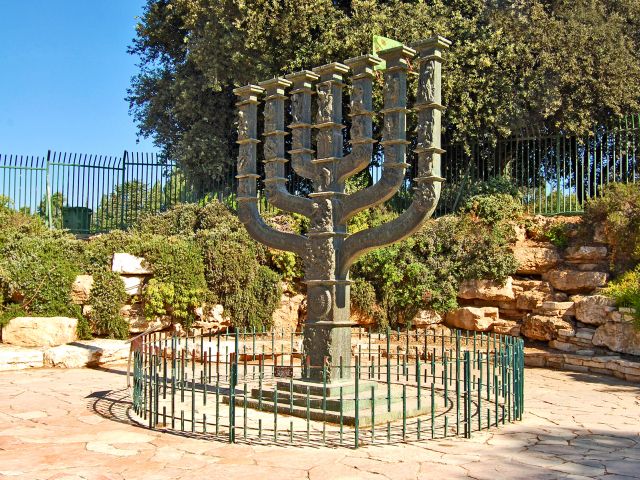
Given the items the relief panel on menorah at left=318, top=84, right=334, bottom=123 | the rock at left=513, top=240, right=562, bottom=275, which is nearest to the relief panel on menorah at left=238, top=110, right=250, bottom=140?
the relief panel on menorah at left=318, top=84, right=334, bottom=123

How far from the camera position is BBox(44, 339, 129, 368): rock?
10.5m

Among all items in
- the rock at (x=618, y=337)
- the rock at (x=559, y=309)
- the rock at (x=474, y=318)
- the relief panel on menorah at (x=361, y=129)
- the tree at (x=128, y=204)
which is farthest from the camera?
the tree at (x=128, y=204)

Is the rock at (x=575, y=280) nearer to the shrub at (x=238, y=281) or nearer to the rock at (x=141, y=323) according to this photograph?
the shrub at (x=238, y=281)

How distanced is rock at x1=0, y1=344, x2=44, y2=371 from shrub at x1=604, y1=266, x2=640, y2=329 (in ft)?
33.1

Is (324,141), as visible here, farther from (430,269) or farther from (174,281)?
(430,269)

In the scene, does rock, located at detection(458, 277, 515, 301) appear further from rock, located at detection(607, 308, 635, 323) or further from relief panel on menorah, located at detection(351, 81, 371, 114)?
relief panel on menorah, located at detection(351, 81, 371, 114)

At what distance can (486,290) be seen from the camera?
13.9 metres

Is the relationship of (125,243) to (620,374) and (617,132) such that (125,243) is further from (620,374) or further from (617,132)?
(617,132)

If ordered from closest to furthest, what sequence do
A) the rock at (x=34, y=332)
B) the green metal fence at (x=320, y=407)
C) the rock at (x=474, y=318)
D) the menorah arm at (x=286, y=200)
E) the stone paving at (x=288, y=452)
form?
the stone paving at (x=288, y=452)
the green metal fence at (x=320, y=407)
the menorah arm at (x=286, y=200)
the rock at (x=34, y=332)
the rock at (x=474, y=318)

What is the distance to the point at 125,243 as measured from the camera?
12.9 metres

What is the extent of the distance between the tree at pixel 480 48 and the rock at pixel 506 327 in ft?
16.9

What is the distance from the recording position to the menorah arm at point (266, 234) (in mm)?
7883

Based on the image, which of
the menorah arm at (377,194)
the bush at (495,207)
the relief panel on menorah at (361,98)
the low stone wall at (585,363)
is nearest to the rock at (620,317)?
the low stone wall at (585,363)

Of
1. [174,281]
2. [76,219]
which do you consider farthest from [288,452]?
[76,219]
